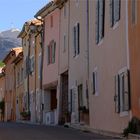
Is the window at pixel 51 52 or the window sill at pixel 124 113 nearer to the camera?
the window sill at pixel 124 113

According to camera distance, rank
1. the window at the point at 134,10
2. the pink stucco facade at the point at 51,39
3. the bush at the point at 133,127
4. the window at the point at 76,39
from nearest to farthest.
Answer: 1. the bush at the point at 133,127
2. the window at the point at 134,10
3. the window at the point at 76,39
4. the pink stucco facade at the point at 51,39

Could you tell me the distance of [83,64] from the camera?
2953 centimetres

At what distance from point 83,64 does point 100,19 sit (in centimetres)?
530

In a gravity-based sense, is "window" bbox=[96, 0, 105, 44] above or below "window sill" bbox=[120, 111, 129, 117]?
above

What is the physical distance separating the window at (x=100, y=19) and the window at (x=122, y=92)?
3.65 metres

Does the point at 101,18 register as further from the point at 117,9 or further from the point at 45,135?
the point at 45,135

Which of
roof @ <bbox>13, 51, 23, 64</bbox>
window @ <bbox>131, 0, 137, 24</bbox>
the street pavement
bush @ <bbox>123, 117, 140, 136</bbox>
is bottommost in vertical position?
the street pavement

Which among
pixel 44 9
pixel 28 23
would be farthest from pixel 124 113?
pixel 28 23

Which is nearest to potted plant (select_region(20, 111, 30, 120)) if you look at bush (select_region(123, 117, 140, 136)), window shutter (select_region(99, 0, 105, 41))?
window shutter (select_region(99, 0, 105, 41))

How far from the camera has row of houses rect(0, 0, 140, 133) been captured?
1966cm

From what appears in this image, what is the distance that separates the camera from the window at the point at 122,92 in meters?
19.4

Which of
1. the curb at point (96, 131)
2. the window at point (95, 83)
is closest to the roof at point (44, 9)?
the curb at point (96, 131)

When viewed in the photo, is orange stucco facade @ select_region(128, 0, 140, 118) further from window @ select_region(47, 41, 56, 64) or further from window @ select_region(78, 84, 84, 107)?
window @ select_region(47, 41, 56, 64)

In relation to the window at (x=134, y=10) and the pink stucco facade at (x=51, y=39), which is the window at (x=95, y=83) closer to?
the window at (x=134, y=10)
